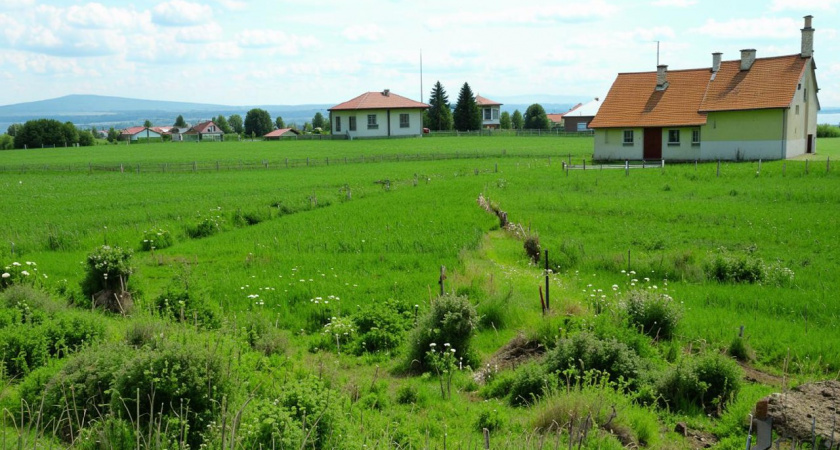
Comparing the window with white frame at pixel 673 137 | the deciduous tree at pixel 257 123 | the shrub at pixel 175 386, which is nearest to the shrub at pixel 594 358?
the shrub at pixel 175 386

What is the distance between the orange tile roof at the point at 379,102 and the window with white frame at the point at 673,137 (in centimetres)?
4848

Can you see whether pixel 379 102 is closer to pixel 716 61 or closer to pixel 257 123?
pixel 716 61

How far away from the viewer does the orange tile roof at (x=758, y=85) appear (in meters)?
46.0

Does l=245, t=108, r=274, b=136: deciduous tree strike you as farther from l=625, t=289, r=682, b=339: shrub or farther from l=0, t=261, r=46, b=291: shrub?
l=625, t=289, r=682, b=339: shrub

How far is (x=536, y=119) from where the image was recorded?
438 ft

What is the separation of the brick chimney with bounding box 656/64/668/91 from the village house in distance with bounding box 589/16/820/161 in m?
0.07

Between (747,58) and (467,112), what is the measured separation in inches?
2486

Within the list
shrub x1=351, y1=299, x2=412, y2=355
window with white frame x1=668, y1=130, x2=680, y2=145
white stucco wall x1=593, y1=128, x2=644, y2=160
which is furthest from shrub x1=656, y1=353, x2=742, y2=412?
white stucco wall x1=593, y1=128, x2=644, y2=160

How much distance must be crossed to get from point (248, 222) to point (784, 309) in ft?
60.1

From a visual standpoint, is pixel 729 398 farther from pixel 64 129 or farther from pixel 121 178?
pixel 64 129

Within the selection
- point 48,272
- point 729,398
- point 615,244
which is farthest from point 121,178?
point 729,398

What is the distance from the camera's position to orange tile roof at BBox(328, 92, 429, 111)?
93.8m

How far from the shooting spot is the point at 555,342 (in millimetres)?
11445

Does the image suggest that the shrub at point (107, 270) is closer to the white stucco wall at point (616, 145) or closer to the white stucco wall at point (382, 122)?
the white stucco wall at point (616, 145)
